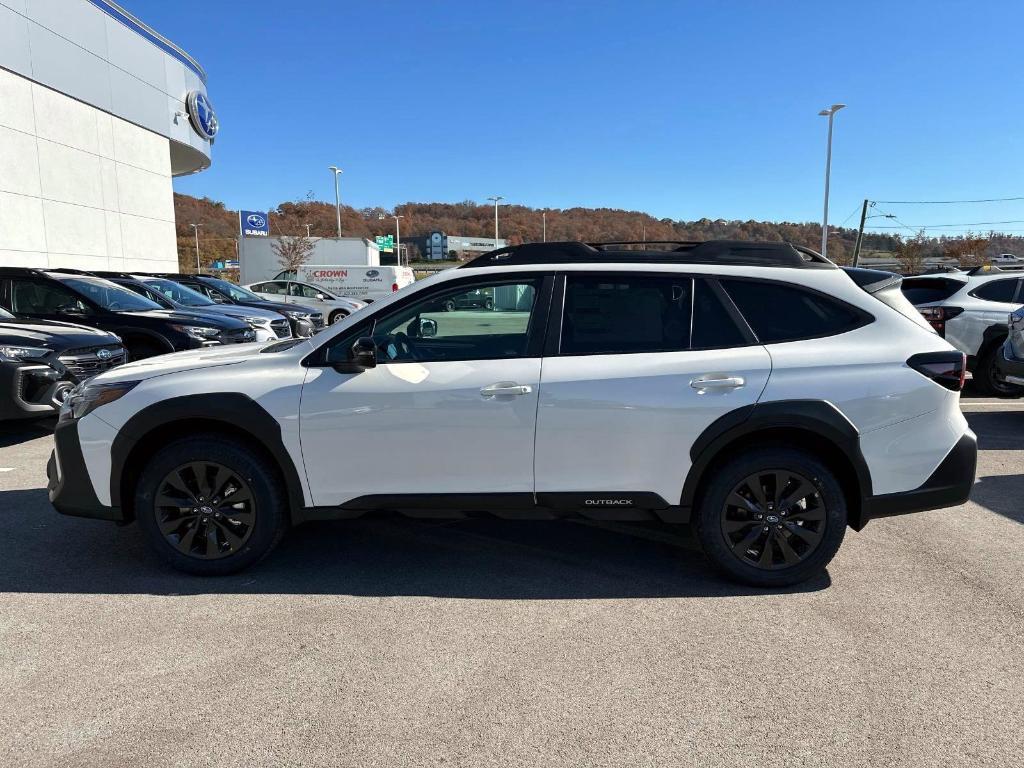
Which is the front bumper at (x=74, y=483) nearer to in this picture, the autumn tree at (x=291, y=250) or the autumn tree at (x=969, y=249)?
the autumn tree at (x=291, y=250)

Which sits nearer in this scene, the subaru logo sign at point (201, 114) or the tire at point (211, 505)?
the tire at point (211, 505)

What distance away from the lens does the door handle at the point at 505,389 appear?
11.5 ft

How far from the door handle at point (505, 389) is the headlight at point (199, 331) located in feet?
22.1

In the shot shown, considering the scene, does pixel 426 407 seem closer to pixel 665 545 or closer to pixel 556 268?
pixel 556 268

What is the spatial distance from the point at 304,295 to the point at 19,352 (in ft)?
52.5

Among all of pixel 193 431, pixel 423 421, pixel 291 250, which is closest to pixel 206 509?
pixel 193 431

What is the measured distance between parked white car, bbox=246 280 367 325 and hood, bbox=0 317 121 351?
13882 millimetres

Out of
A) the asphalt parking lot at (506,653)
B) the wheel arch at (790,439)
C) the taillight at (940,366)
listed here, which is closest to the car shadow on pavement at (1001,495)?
the asphalt parking lot at (506,653)

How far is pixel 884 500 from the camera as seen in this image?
11.6ft

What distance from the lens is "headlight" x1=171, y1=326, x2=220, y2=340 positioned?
29.5 feet

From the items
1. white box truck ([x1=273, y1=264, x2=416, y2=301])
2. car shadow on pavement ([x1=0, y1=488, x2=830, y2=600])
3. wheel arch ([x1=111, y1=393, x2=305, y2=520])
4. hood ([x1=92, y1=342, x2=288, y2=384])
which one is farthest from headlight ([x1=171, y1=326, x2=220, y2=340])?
white box truck ([x1=273, y1=264, x2=416, y2=301])

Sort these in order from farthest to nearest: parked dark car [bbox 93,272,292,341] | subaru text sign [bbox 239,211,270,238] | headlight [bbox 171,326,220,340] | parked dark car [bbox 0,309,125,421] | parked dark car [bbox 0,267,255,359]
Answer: subaru text sign [bbox 239,211,270,238] → parked dark car [bbox 93,272,292,341] → headlight [bbox 171,326,220,340] → parked dark car [bbox 0,267,255,359] → parked dark car [bbox 0,309,125,421]

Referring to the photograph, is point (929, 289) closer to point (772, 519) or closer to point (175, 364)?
point (772, 519)

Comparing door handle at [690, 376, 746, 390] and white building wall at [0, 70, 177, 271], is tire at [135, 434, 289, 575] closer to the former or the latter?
door handle at [690, 376, 746, 390]
